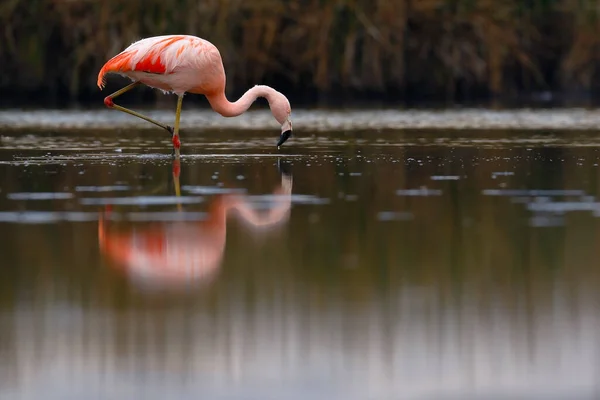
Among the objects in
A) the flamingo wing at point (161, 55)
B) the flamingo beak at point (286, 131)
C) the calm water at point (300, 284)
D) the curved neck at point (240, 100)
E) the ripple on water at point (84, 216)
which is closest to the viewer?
the calm water at point (300, 284)

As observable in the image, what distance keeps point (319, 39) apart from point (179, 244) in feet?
65.4

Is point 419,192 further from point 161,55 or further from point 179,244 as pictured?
point 161,55

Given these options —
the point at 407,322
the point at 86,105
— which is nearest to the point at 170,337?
the point at 407,322

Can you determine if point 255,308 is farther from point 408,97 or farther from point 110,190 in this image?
point 408,97

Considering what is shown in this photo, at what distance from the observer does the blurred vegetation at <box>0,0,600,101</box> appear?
27.4 metres

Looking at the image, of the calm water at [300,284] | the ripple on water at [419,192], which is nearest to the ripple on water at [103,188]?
the calm water at [300,284]

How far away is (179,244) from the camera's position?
26.7ft

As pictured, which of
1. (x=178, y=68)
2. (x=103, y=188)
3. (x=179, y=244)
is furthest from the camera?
(x=178, y=68)

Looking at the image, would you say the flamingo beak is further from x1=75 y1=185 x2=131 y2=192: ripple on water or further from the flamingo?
x1=75 y1=185 x2=131 y2=192: ripple on water

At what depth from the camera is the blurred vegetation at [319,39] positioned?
27359 mm

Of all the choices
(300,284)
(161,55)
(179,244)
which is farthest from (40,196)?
(161,55)

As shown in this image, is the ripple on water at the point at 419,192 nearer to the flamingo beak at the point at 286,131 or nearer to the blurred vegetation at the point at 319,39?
the flamingo beak at the point at 286,131

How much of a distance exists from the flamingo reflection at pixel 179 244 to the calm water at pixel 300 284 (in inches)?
0.8

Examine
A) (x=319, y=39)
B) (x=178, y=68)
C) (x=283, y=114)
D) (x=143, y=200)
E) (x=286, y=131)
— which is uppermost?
(x=319, y=39)
